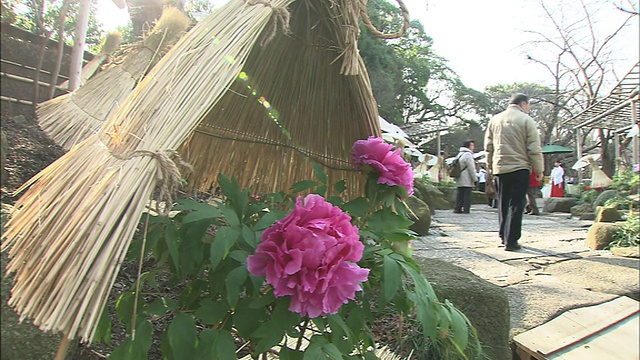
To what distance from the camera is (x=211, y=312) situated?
79 centimetres

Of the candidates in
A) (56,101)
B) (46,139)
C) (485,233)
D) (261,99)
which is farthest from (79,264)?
(485,233)

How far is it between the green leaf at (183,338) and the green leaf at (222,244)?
5.1 inches

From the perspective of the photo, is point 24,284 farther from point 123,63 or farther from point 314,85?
point 123,63

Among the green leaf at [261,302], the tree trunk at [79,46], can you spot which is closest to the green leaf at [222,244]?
the green leaf at [261,302]

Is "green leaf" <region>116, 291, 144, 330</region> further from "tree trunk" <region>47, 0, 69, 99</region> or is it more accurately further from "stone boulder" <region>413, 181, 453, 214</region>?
"stone boulder" <region>413, 181, 453, 214</region>

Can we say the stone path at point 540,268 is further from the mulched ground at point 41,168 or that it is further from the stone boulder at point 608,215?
the mulched ground at point 41,168

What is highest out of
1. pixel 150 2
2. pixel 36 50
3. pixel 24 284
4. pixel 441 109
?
pixel 441 109

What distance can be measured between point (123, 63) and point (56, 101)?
402 millimetres

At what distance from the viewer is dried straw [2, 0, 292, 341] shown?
48cm

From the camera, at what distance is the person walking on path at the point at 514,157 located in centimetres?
369

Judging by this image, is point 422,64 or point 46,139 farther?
point 422,64

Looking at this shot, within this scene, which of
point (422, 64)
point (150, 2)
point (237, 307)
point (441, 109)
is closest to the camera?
point (237, 307)

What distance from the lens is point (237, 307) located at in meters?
0.81

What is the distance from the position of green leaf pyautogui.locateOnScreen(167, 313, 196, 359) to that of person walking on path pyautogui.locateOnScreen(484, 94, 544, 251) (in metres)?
3.64
